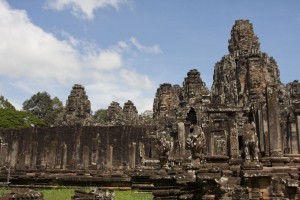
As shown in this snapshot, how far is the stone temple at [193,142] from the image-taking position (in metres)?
9.45

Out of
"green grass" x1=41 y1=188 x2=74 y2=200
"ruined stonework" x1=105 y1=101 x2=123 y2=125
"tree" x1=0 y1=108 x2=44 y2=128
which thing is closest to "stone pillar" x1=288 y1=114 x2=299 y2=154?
"green grass" x1=41 y1=188 x2=74 y2=200

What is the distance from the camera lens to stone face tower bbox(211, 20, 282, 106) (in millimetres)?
32344

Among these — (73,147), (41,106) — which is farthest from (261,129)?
(41,106)

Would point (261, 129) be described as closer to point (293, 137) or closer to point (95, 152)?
point (293, 137)

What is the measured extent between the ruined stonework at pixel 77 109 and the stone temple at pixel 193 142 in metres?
0.10

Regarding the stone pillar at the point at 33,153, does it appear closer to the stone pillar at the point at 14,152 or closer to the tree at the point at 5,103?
the stone pillar at the point at 14,152

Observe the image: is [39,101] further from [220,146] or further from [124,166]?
[220,146]

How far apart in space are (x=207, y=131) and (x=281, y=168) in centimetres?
756

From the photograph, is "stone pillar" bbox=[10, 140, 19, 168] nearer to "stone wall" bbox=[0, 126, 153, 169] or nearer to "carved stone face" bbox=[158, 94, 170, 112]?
"stone wall" bbox=[0, 126, 153, 169]

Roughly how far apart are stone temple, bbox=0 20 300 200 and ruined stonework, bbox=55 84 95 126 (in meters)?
0.10

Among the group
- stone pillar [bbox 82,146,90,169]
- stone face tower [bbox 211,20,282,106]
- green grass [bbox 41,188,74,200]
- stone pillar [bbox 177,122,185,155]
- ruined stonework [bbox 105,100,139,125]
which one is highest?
stone face tower [bbox 211,20,282,106]

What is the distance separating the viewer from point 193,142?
11.0 metres

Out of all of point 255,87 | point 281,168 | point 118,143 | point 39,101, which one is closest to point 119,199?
point 281,168

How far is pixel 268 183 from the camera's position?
9180 mm
